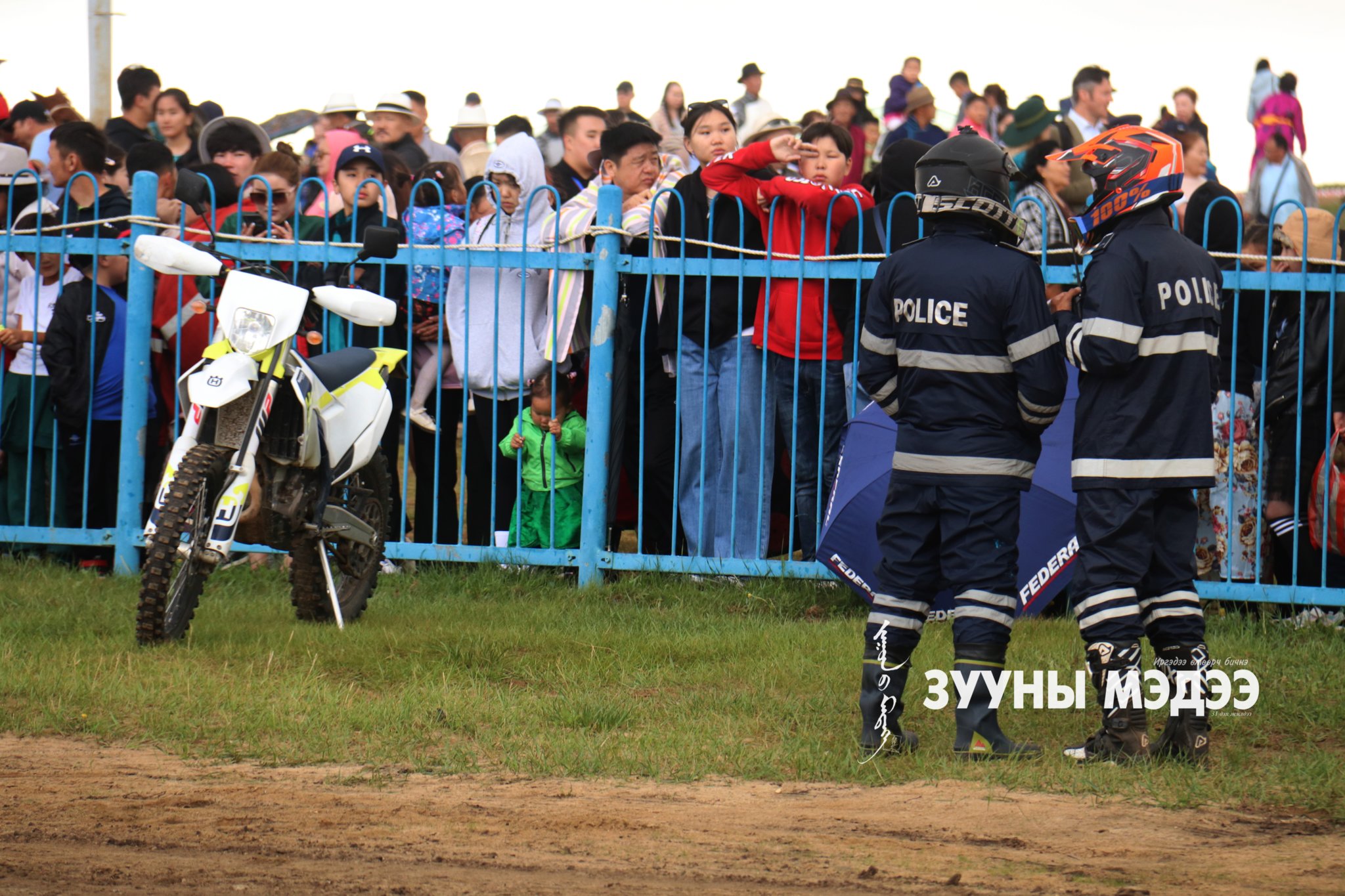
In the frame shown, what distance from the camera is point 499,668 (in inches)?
254

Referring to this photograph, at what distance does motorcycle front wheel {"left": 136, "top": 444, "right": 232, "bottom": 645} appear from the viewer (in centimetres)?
620

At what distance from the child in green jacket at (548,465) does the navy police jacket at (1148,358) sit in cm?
381

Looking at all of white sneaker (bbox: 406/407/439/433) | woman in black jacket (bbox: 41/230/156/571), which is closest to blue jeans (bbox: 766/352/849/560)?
white sneaker (bbox: 406/407/439/433)

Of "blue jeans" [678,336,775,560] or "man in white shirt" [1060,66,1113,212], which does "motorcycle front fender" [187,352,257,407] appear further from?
"man in white shirt" [1060,66,1113,212]

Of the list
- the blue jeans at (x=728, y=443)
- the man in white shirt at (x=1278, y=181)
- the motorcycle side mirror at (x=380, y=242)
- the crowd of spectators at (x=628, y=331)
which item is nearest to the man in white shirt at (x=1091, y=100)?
the man in white shirt at (x=1278, y=181)

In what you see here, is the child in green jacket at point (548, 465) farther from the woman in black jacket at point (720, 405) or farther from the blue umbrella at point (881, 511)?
the blue umbrella at point (881, 511)

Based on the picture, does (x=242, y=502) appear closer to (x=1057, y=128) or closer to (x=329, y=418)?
(x=329, y=418)

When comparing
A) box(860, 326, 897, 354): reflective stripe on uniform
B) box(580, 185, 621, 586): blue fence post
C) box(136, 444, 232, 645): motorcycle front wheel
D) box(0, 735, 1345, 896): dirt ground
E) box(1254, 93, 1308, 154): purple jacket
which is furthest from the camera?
box(1254, 93, 1308, 154): purple jacket

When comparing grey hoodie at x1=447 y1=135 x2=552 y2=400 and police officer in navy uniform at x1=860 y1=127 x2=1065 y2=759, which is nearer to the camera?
police officer in navy uniform at x1=860 y1=127 x2=1065 y2=759

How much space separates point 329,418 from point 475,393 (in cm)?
186

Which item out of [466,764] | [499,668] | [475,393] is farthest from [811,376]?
[466,764]

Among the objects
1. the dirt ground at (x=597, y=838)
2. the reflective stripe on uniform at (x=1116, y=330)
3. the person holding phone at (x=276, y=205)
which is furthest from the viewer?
the person holding phone at (x=276, y=205)

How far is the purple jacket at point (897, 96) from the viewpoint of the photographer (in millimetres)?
17516

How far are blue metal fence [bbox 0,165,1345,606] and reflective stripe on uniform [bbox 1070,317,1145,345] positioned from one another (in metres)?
2.84
